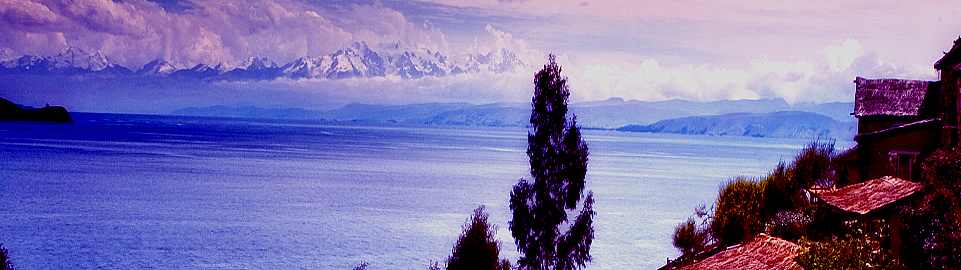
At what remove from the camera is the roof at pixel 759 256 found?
32438mm

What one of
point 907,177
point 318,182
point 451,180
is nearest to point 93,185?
point 318,182

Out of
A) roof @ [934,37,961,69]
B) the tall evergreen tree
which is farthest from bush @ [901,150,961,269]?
the tall evergreen tree

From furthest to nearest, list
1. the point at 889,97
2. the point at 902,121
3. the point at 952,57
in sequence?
the point at 889,97, the point at 902,121, the point at 952,57

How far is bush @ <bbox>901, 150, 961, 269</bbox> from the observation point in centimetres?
2655

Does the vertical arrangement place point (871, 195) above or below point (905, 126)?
below

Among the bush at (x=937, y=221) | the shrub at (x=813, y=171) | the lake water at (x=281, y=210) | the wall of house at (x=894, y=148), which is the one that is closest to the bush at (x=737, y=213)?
the shrub at (x=813, y=171)

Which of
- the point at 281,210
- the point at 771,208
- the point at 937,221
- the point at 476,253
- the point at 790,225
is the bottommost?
the point at 281,210

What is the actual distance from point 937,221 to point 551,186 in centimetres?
1772

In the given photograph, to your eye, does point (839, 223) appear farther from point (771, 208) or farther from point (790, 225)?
point (771, 208)

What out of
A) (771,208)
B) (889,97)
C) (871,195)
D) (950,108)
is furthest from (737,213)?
(871,195)

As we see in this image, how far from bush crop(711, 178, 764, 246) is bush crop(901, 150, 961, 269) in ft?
55.1

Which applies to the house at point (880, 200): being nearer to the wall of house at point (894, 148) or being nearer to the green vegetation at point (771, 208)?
the wall of house at point (894, 148)

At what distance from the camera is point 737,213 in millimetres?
47531

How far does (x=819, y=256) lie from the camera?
28.7m
